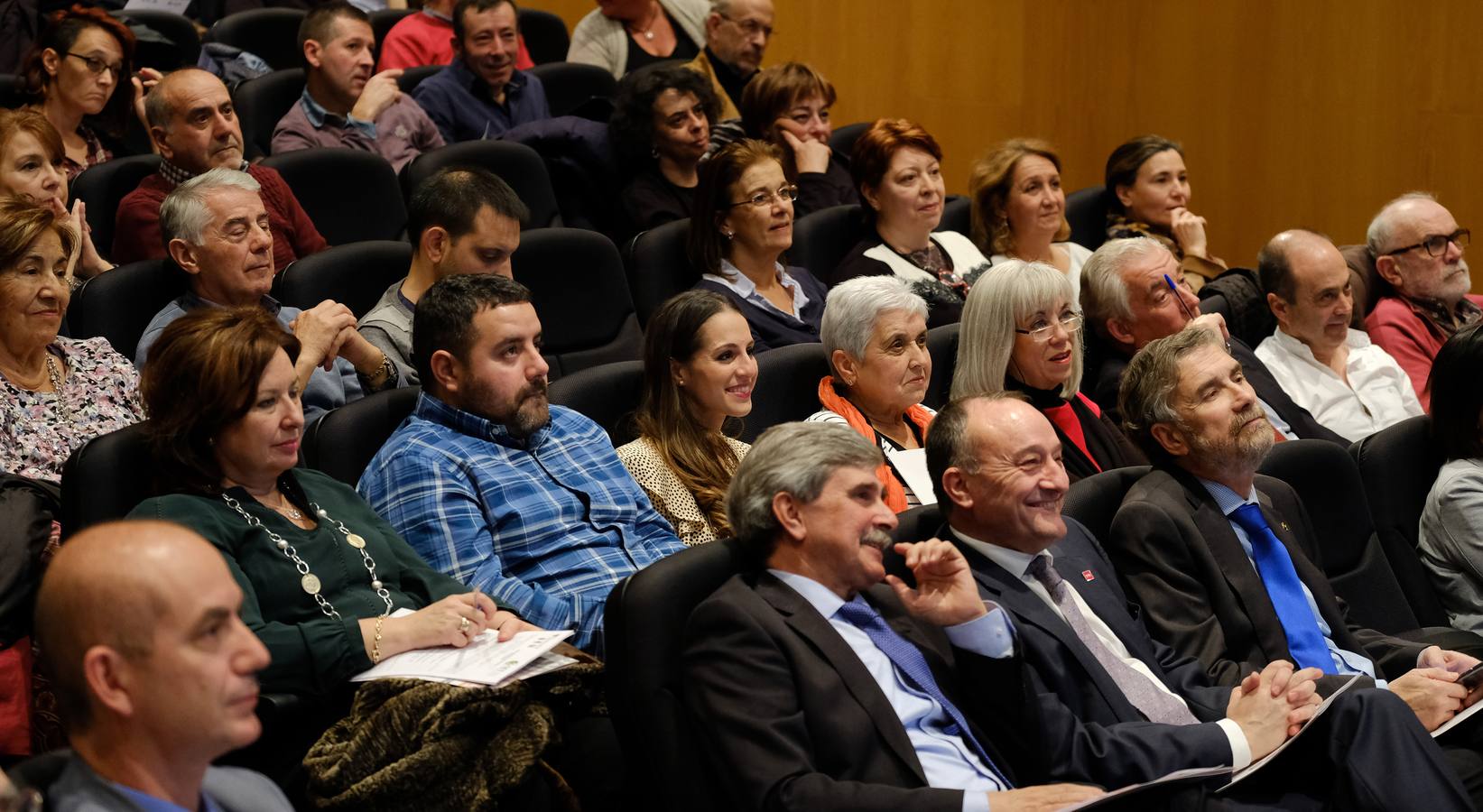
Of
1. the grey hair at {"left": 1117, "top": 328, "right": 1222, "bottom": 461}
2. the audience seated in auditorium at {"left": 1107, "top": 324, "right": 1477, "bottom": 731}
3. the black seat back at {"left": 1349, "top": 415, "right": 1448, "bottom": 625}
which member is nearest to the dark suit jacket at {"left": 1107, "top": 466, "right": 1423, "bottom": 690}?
the audience seated in auditorium at {"left": 1107, "top": 324, "right": 1477, "bottom": 731}

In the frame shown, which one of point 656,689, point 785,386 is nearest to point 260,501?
point 656,689

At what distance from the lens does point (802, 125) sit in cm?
472

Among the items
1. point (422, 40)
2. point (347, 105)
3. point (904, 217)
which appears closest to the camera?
point (904, 217)

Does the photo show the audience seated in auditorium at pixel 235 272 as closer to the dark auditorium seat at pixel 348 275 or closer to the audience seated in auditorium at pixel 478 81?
the dark auditorium seat at pixel 348 275

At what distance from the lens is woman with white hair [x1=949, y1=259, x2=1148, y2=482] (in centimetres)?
325

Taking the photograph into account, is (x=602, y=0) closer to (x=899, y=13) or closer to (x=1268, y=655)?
(x=899, y=13)

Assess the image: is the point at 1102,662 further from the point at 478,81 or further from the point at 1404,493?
the point at 478,81

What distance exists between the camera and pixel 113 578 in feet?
4.66

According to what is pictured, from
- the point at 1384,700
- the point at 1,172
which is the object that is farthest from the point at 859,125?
the point at 1384,700

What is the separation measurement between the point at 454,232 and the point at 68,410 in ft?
3.00

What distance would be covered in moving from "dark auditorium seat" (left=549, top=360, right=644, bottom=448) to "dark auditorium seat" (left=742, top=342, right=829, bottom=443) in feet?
0.81

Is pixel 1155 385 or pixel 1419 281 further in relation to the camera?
pixel 1419 281

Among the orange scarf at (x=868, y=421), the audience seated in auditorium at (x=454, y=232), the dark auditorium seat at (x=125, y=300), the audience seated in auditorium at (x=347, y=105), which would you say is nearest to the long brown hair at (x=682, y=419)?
the orange scarf at (x=868, y=421)

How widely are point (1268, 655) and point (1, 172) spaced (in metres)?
2.78
